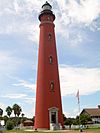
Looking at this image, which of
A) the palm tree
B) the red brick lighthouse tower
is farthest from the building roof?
the red brick lighthouse tower

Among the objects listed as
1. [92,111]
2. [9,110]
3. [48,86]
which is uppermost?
[9,110]

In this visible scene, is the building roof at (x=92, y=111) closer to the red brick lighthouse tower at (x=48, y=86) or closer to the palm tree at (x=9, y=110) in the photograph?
the palm tree at (x=9, y=110)

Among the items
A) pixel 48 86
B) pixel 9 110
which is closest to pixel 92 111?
pixel 9 110

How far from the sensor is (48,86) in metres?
38.9

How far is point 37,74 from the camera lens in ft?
133

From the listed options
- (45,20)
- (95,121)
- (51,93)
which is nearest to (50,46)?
(45,20)

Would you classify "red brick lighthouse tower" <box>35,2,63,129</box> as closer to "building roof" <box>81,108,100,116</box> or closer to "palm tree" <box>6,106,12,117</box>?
"building roof" <box>81,108,100,116</box>

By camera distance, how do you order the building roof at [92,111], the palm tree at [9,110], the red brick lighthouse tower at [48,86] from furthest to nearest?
the palm tree at [9,110], the building roof at [92,111], the red brick lighthouse tower at [48,86]

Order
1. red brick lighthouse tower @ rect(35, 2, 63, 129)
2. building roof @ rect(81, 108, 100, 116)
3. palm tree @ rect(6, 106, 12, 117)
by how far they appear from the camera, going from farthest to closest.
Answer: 1. palm tree @ rect(6, 106, 12, 117)
2. building roof @ rect(81, 108, 100, 116)
3. red brick lighthouse tower @ rect(35, 2, 63, 129)

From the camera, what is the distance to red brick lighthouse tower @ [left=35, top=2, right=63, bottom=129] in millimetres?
38281

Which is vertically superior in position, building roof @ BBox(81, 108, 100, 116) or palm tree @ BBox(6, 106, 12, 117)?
palm tree @ BBox(6, 106, 12, 117)

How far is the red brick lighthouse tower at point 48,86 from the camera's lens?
38281 mm

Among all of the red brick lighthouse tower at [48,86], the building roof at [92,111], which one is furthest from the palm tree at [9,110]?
the red brick lighthouse tower at [48,86]

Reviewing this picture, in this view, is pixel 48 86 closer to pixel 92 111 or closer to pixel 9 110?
pixel 92 111
